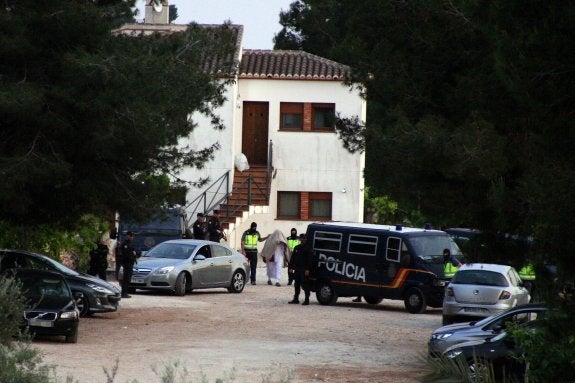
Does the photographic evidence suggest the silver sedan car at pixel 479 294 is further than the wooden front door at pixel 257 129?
No

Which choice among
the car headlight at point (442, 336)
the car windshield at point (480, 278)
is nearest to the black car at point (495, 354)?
the car headlight at point (442, 336)

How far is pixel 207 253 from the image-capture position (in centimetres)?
3650

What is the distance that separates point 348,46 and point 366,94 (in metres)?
1.74

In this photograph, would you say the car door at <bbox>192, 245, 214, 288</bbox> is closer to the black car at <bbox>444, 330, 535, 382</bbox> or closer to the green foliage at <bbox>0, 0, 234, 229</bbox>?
the green foliage at <bbox>0, 0, 234, 229</bbox>

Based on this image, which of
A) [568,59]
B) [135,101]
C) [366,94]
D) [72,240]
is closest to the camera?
[568,59]

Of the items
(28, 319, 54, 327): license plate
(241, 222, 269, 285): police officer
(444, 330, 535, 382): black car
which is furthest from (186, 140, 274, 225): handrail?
(444, 330, 535, 382): black car

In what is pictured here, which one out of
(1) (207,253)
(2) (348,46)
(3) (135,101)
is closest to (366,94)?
(2) (348,46)

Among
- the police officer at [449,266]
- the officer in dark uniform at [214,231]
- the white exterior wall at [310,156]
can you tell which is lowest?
the police officer at [449,266]

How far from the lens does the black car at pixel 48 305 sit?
22219 mm

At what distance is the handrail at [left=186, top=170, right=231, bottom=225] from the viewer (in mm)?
52844

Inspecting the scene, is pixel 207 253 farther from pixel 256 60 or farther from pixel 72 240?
pixel 256 60

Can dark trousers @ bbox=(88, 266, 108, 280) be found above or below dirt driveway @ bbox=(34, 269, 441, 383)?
above

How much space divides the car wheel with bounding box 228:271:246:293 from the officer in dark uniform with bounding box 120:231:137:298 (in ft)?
15.2

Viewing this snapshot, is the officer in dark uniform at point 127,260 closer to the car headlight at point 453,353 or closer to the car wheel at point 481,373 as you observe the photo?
the car headlight at point 453,353
